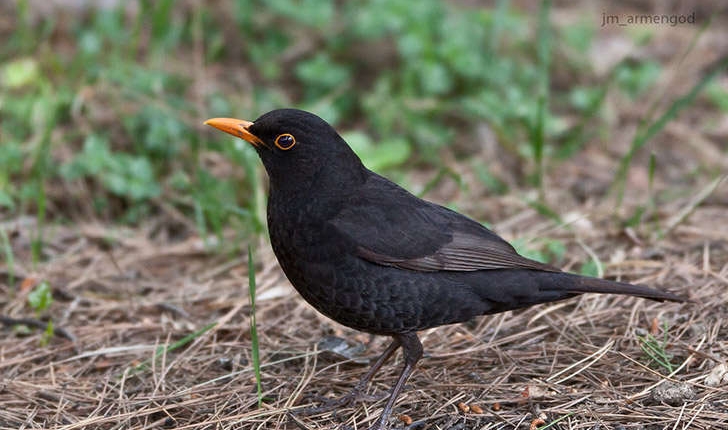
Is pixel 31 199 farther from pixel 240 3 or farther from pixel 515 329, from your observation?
pixel 515 329

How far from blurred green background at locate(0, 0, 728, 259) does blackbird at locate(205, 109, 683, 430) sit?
4.31 feet

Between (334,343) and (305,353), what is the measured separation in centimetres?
23

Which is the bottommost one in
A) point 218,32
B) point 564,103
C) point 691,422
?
point 691,422

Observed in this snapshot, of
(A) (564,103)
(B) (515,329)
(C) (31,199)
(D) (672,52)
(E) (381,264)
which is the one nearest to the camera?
(E) (381,264)

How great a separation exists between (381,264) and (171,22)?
4.82 meters

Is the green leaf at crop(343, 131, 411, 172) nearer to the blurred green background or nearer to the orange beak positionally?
the blurred green background

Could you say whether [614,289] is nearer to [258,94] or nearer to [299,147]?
[299,147]

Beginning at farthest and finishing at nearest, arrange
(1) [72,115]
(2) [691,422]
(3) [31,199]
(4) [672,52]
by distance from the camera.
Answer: (4) [672,52] < (1) [72,115] < (3) [31,199] < (2) [691,422]

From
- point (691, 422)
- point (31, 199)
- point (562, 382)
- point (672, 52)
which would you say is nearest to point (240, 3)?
point (31, 199)

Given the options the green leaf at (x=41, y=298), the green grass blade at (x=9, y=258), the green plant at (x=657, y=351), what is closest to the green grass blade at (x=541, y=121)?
the green plant at (x=657, y=351)

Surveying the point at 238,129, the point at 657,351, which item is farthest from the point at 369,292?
the point at 657,351

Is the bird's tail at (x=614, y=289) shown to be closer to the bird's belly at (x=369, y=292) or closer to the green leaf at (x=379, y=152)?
the bird's belly at (x=369, y=292)

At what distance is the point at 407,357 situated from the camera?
4211mm

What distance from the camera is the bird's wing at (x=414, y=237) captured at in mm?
4074
